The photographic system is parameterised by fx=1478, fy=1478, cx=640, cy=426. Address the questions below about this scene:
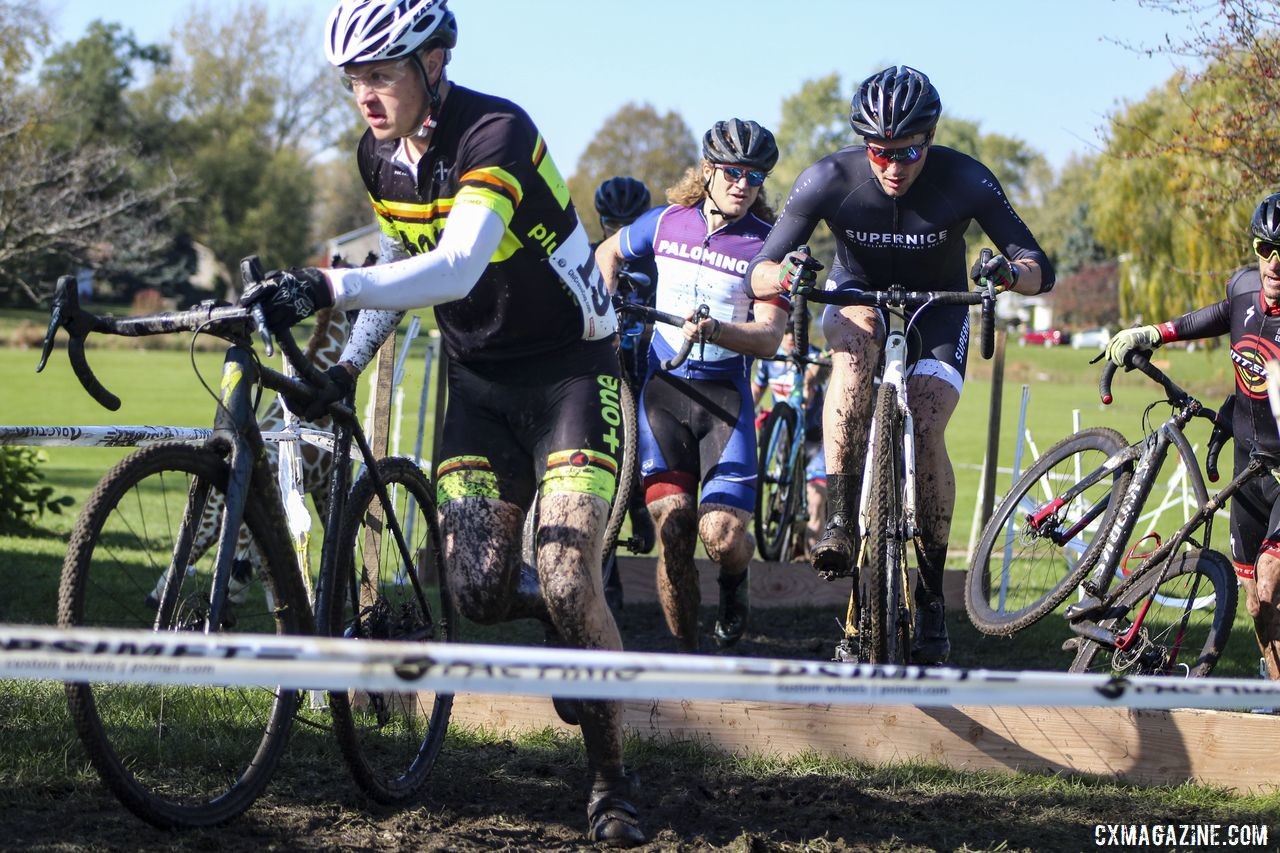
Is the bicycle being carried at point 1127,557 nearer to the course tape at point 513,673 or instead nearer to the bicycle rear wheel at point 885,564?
the bicycle rear wheel at point 885,564

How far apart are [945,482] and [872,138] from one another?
4.89 ft

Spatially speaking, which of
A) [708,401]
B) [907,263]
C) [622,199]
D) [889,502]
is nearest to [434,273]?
[889,502]

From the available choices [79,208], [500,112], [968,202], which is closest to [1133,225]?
[79,208]

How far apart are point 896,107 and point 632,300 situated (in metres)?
2.02

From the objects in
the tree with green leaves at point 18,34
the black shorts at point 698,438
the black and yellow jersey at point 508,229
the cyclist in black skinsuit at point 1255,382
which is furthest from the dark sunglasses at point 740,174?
the tree with green leaves at point 18,34

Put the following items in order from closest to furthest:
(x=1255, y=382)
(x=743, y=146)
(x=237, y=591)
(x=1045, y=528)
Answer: (x=237, y=591)
(x=1255, y=382)
(x=1045, y=528)
(x=743, y=146)

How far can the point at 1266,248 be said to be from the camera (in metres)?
6.02

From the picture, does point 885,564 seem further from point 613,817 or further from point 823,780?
point 613,817

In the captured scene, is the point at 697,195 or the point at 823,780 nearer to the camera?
the point at 823,780

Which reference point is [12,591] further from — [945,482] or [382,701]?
[945,482]

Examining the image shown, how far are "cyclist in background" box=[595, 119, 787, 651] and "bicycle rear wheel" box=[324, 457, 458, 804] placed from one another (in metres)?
1.86

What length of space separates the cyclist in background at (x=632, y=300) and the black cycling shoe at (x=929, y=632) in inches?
72.6

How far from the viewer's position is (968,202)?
6.30 m

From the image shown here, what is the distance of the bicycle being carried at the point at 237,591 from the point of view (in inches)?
150
